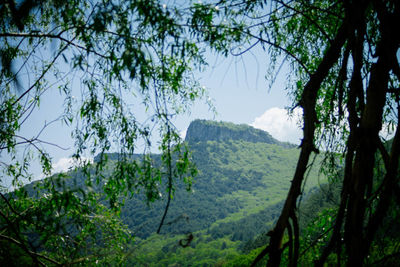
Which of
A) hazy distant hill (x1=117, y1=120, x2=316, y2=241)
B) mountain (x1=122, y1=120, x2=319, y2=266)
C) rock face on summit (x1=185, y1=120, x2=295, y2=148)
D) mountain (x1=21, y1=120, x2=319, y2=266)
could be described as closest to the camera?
mountain (x1=21, y1=120, x2=319, y2=266)

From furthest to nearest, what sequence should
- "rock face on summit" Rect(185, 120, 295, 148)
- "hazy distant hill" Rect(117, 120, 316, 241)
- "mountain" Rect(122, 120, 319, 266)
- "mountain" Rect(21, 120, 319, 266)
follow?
"rock face on summit" Rect(185, 120, 295, 148) → "hazy distant hill" Rect(117, 120, 316, 241) → "mountain" Rect(122, 120, 319, 266) → "mountain" Rect(21, 120, 319, 266)

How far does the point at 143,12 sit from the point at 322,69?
36.0 inches

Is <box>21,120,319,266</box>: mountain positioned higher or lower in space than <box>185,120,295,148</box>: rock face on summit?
lower

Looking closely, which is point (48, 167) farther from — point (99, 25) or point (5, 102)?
point (99, 25)

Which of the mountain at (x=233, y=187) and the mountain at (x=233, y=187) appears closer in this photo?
the mountain at (x=233, y=187)

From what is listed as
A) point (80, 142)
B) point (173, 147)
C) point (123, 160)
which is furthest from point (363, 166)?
point (80, 142)

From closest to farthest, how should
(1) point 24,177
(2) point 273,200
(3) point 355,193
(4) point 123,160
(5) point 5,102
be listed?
(3) point 355,193
(4) point 123,160
(5) point 5,102
(1) point 24,177
(2) point 273,200

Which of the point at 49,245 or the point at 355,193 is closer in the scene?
the point at 355,193

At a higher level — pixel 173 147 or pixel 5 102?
pixel 5 102

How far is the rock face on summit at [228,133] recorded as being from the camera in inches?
6097

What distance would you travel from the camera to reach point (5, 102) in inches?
94.6

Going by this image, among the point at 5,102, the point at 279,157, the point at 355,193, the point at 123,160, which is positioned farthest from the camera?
the point at 279,157

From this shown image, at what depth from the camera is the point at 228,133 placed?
167 m

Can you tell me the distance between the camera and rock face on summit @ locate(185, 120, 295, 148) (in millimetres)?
154875
